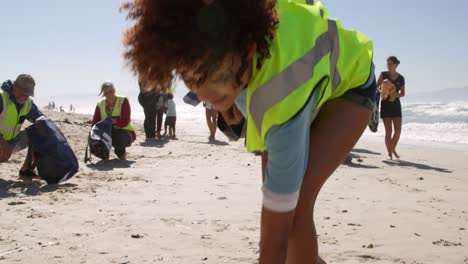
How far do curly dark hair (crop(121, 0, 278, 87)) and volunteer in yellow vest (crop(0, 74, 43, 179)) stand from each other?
4.56 meters

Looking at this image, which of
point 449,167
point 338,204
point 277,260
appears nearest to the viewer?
point 277,260

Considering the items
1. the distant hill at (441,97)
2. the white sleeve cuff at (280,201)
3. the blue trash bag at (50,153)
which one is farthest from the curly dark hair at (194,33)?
the distant hill at (441,97)

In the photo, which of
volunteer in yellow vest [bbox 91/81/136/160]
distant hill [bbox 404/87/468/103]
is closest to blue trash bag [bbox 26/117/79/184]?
volunteer in yellow vest [bbox 91/81/136/160]

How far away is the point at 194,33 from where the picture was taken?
1.30 m

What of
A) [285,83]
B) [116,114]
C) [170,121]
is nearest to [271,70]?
[285,83]

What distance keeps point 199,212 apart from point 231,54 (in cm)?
275

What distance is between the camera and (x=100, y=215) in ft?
12.6

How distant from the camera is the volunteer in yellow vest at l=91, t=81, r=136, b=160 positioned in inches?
287

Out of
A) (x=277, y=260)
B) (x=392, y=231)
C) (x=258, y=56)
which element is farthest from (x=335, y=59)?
(x=392, y=231)

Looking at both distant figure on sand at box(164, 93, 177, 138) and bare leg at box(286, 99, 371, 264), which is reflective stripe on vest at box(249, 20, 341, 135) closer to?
bare leg at box(286, 99, 371, 264)

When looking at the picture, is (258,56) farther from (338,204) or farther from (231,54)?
(338,204)

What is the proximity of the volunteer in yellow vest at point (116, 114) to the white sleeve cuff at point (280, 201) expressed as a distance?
596cm

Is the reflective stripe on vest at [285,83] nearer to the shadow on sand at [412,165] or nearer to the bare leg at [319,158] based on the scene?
the bare leg at [319,158]

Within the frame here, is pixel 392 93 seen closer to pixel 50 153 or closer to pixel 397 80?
pixel 397 80
